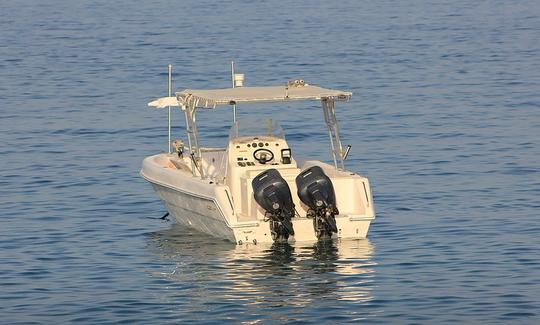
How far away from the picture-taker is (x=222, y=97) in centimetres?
2481

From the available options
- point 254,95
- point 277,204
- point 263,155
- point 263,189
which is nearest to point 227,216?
point 263,189

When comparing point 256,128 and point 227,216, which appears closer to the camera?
point 227,216

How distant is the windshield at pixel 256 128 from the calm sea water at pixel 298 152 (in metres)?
1.99

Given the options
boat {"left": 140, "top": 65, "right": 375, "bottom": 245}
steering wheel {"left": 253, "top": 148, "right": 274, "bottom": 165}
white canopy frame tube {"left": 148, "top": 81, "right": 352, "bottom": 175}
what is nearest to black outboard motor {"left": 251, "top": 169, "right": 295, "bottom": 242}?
boat {"left": 140, "top": 65, "right": 375, "bottom": 245}

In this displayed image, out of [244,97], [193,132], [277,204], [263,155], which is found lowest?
[277,204]

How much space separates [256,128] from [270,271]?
14.5ft

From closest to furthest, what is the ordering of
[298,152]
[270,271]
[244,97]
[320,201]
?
[270,271] < [320,201] < [244,97] < [298,152]

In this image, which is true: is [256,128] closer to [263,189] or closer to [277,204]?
[263,189]

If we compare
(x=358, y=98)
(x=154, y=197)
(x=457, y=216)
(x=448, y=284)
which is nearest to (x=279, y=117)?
(x=358, y=98)

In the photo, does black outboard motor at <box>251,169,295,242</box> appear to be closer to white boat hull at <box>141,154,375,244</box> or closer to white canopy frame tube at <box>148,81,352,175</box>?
white boat hull at <box>141,154,375,244</box>

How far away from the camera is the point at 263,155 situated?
81.4 feet

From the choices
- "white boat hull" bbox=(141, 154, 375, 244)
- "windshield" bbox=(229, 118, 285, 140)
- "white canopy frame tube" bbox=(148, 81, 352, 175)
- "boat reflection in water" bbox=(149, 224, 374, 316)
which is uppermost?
"white canopy frame tube" bbox=(148, 81, 352, 175)

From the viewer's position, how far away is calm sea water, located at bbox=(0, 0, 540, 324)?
20219 millimetres

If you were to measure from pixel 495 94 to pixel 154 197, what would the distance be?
63.7 ft
